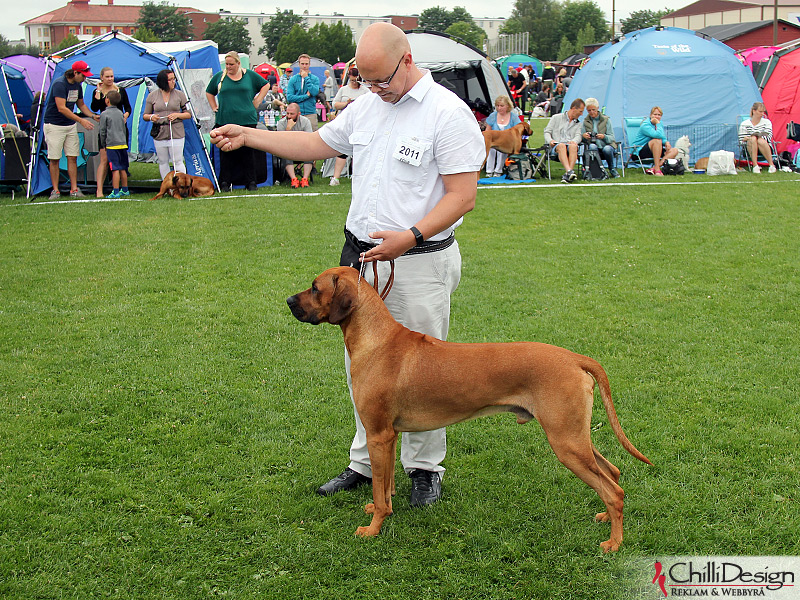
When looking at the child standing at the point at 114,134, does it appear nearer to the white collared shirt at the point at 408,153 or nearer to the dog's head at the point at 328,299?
the white collared shirt at the point at 408,153

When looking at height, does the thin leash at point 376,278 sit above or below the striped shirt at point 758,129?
below

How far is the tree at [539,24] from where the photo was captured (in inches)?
3615

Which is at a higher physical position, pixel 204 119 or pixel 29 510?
pixel 204 119

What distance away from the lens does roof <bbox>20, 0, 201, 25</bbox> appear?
137 metres

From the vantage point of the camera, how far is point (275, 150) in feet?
12.1

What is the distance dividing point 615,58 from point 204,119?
9425 millimetres

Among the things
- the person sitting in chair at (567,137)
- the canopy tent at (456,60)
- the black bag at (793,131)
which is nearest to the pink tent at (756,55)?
the black bag at (793,131)

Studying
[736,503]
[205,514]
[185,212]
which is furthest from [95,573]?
[185,212]

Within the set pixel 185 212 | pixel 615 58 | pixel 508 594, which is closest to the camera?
pixel 508 594

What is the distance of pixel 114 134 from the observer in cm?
1202

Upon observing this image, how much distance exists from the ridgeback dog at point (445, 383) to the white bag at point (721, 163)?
13213mm

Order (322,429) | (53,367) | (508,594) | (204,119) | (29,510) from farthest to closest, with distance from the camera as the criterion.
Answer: (204,119) → (53,367) → (322,429) → (29,510) → (508,594)

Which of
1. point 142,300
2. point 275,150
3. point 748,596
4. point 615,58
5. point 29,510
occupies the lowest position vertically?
point 748,596

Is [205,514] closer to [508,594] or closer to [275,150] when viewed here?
[508,594]
